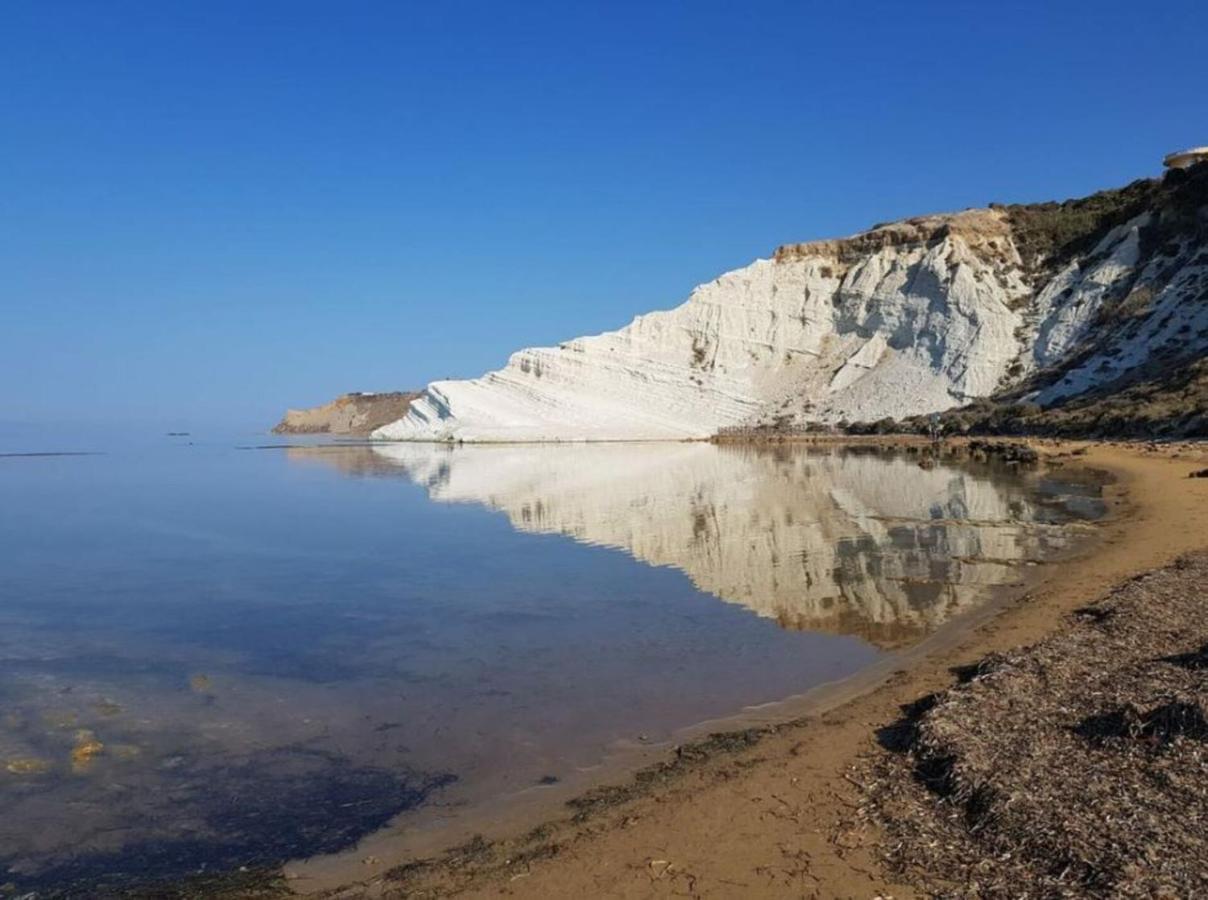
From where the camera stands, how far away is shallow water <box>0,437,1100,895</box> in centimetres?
487

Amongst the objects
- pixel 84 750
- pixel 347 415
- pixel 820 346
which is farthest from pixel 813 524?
pixel 347 415

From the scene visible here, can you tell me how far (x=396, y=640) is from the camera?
27.1ft

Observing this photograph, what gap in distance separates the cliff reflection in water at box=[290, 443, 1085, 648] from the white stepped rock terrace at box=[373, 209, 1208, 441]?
62.6ft

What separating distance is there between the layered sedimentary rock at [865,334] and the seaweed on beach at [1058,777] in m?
39.5

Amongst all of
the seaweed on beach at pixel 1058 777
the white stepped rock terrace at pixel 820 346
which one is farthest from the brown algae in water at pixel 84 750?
the white stepped rock terrace at pixel 820 346

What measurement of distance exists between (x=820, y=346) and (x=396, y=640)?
4975 centimetres

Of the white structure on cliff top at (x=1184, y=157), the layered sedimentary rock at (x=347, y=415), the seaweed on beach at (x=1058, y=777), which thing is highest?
the white structure on cliff top at (x=1184, y=157)

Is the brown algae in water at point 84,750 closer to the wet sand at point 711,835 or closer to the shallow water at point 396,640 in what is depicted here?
the shallow water at point 396,640

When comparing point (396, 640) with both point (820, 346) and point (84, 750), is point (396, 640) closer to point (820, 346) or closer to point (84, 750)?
point (84, 750)

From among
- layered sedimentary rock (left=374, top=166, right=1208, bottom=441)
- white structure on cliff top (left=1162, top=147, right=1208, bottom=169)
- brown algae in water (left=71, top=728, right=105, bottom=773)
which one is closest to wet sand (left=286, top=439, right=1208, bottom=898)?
brown algae in water (left=71, top=728, right=105, bottom=773)

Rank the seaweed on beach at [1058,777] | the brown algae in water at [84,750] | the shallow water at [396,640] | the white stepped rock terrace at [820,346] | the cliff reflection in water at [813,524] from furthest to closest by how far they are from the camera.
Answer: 1. the white stepped rock terrace at [820,346]
2. the cliff reflection in water at [813,524]
3. the brown algae in water at [84,750]
4. the shallow water at [396,640]
5. the seaweed on beach at [1058,777]

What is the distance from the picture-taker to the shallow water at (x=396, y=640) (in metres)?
4.87

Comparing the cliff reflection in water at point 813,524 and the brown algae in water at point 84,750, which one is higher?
the cliff reflection in water at point 813,524

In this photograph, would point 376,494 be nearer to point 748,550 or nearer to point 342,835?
point 748,550
